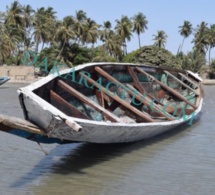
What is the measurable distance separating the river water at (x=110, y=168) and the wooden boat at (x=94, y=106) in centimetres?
46

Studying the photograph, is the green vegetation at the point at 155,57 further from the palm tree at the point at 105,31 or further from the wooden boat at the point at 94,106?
the wooden boat at the point at 94,106

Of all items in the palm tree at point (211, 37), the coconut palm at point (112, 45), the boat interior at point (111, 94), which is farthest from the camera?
the palm tree at point (211, 37)

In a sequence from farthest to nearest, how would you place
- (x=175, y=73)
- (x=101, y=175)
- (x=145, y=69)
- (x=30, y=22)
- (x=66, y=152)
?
(x=30, y=22)
(x=175, y=73)
(x=145, y=69)
(x=66, y=152)
(x=101, y=175)

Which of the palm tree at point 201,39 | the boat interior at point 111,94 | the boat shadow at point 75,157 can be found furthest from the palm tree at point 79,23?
the boat shadow at point 75,157

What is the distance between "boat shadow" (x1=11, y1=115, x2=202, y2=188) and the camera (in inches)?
284

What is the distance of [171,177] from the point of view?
7.21m

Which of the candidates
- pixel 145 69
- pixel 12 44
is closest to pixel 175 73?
pixel 145 69

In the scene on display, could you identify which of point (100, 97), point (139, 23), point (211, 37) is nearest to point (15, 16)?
point (139, 23)

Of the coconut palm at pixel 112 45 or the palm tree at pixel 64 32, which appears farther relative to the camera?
the coconut palm at pixel 112 45

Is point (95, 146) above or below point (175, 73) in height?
below

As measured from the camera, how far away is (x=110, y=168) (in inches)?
302

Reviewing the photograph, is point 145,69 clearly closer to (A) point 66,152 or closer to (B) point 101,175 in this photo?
(A) point 66,152

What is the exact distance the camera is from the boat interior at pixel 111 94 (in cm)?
774

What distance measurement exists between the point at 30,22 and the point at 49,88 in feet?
190
